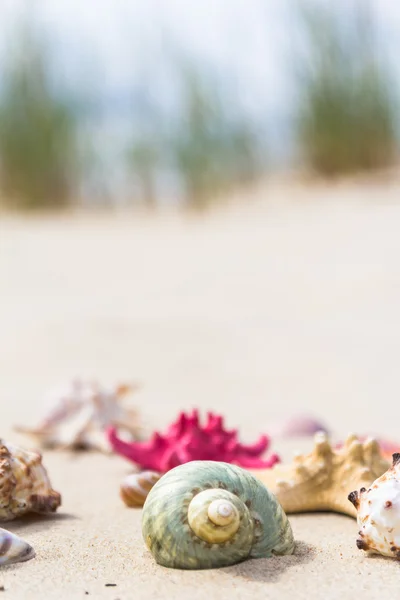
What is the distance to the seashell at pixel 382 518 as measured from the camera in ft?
6.81

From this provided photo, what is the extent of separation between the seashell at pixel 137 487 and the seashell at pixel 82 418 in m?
1.01

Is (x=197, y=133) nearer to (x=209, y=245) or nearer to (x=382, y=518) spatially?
(x=209, y=245)

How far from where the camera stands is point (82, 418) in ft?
13.1

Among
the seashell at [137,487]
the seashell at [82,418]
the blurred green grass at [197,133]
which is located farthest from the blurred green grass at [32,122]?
the seashell at [137,487]

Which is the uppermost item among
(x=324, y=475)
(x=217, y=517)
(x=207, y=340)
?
(x=217, y=517)

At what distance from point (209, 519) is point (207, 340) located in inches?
197

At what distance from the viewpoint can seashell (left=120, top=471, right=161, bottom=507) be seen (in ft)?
9.19

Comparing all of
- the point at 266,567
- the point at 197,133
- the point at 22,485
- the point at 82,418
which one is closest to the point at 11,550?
the point at 22,485

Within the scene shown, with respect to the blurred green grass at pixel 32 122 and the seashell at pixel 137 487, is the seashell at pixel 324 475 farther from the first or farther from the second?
the blurred green grass at pixel 32 122

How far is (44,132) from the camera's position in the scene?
38.9 feet

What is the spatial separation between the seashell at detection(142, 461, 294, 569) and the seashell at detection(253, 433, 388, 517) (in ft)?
1.85

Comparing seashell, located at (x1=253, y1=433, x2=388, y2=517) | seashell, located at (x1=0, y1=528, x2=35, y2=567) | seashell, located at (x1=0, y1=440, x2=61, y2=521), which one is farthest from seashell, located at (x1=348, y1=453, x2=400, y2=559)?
seashell, located at (x1=0, y1=440, x2=61, y2=521)

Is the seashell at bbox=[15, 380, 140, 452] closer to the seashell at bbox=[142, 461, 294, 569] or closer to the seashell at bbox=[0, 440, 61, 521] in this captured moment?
the seashell at bbox=[0, 440, 61, 521]

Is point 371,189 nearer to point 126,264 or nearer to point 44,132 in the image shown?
point 126,264
